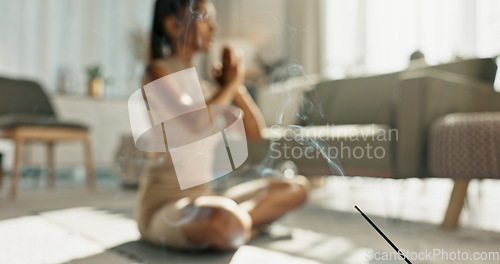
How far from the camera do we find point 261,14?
21.5 inches

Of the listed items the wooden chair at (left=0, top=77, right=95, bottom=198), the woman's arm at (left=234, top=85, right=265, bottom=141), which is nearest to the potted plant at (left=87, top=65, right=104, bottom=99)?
the wooden chair at (left=0, top=77, right=95, bottom=198)

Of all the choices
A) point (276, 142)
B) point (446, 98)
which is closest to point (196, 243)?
point (276, 142)

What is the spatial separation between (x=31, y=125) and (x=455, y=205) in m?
1.77

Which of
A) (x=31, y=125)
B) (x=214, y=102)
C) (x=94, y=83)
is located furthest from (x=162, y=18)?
(x=94, y=83)

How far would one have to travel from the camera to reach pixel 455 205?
39.3 inches

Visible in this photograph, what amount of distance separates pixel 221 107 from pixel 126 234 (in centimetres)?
56

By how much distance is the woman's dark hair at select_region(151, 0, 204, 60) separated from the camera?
0.62 metres

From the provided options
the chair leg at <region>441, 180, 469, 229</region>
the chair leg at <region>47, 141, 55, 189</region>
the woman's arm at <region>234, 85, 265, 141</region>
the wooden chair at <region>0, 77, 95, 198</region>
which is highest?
the woman's arm at <region>234, 85, 265, 141</region>

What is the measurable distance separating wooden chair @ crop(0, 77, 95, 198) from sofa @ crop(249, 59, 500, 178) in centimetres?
140

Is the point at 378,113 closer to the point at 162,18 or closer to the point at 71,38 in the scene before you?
the point at 162,18

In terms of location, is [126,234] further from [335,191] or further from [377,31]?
[335,191]

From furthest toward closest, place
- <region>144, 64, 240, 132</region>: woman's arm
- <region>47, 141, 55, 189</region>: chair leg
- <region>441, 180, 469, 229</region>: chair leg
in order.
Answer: <region>47, 141, 55, 189</region>: chair leg < <region>441, 180, 469, 229</region>: chair leg < <region>144, 64, 240, 132</region>: woman's arm

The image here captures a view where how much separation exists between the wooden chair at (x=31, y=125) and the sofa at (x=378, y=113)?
1404mm

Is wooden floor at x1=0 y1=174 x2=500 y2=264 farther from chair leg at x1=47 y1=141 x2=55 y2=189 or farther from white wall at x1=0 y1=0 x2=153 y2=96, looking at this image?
white wall at x1=0 y1=0 x2=153 y2=96
